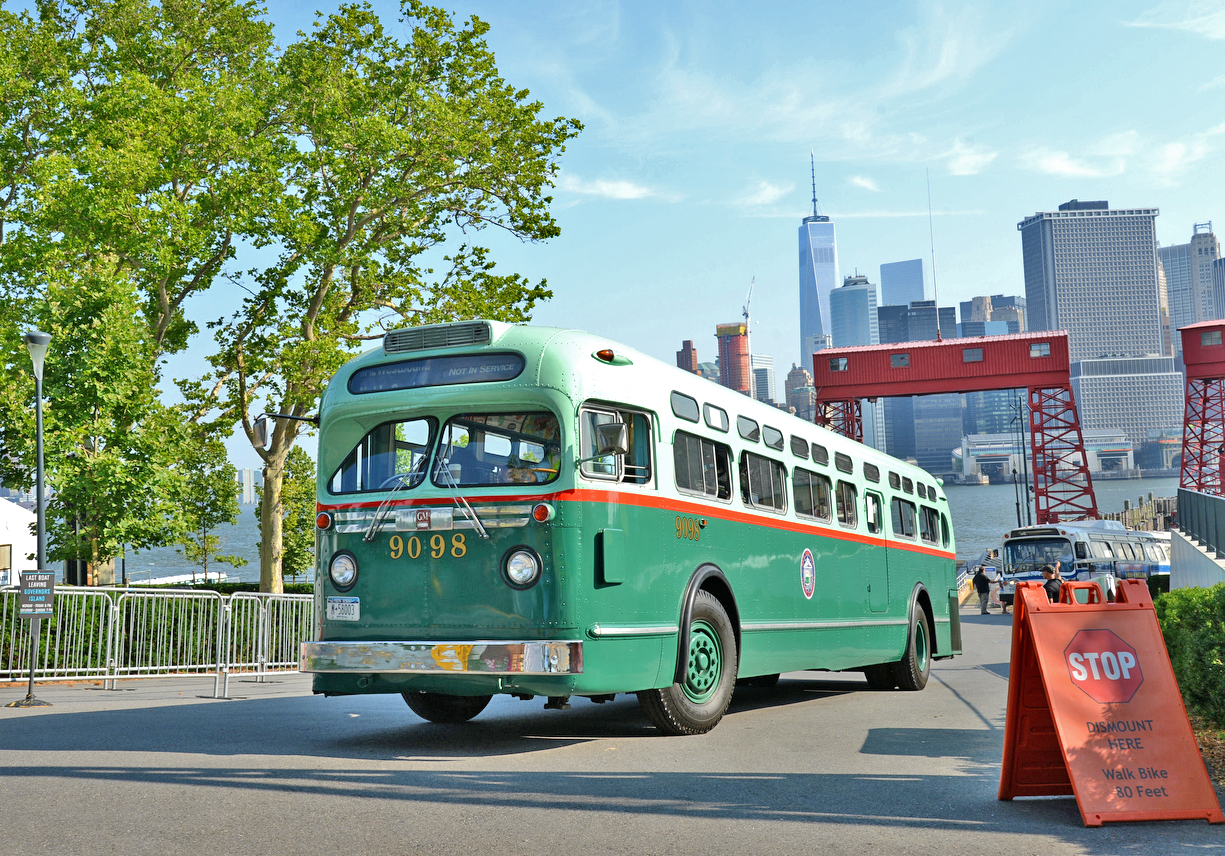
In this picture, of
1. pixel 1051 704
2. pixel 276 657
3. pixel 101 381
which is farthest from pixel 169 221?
pixel 1051 704

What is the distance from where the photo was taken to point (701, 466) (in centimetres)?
930

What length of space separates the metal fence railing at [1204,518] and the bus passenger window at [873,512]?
19.2 feet

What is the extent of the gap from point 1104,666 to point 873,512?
7810 mm

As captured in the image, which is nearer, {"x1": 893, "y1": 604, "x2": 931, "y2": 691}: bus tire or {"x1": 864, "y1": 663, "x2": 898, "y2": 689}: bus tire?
{"x1": 893, "y1": 604, "x2": 931, "y2": 691}: bus tire

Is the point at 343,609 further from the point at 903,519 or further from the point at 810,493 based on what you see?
the point at 903,519

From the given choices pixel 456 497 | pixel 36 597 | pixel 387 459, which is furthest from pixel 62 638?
pixel 456 497

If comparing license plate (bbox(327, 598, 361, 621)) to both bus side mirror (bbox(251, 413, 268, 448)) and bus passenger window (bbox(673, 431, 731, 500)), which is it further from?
bus passenger window (bbox(673, 431, 731, 500))

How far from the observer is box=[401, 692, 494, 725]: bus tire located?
963 centimetres

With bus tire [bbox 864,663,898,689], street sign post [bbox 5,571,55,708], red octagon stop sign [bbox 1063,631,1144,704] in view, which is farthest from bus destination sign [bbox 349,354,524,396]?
bus tire [bbox 864,663,898,689]

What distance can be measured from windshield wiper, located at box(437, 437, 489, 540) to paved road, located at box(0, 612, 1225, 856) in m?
1.55

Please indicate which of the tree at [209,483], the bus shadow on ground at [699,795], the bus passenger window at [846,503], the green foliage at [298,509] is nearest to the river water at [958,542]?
the green foliage at [298,509]

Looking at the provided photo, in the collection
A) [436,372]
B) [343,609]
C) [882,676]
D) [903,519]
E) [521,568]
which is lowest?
[882,676]

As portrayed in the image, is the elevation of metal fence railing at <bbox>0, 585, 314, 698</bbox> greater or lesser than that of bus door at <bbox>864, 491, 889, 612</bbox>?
lesser

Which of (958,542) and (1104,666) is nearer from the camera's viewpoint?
(1104,666)
